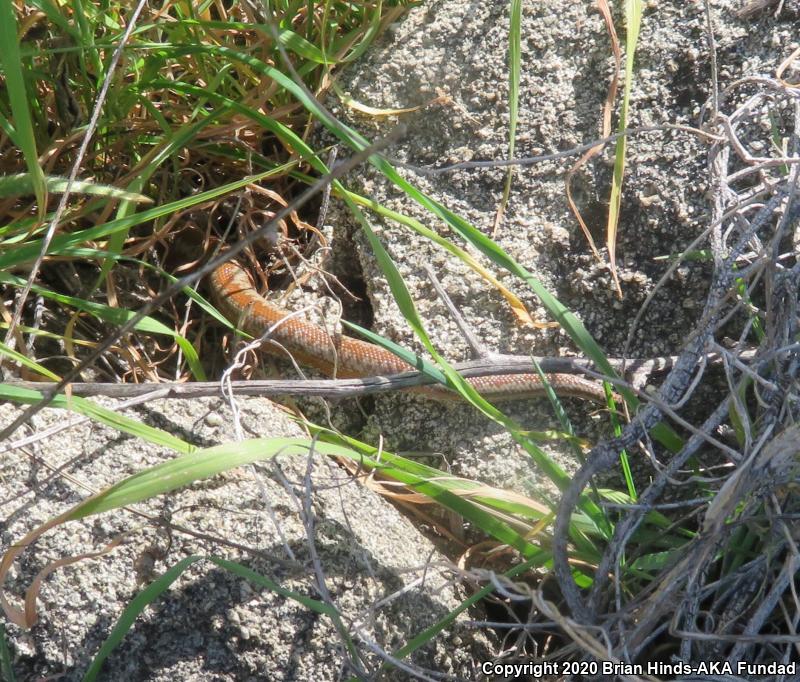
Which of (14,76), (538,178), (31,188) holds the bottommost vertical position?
(31,188)

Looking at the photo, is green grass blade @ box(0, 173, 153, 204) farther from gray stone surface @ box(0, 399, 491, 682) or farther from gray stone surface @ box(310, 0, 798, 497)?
gray stone surface @ box(310, 0, 798, 497)

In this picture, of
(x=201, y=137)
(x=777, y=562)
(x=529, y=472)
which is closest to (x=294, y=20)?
(x=201, y=137)

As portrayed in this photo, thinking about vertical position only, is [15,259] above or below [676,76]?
below

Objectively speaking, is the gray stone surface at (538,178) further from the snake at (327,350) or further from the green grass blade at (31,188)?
the green grass blade at (31,188)

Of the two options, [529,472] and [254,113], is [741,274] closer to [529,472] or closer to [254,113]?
[529,472]

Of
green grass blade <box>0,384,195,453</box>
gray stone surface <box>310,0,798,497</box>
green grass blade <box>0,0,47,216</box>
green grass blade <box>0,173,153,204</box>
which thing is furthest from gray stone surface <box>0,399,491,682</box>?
green grass blade <box>0,0,47,216</box>

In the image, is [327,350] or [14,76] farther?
[327,350]

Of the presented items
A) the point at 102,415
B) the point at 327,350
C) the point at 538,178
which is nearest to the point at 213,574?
the point at 102,415

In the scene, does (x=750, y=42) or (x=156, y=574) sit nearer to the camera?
(x=156, y=574)

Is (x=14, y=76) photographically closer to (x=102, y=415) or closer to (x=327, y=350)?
(x=102, y=415)
